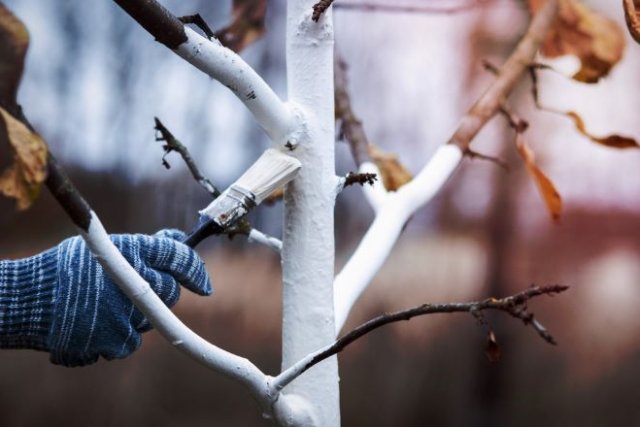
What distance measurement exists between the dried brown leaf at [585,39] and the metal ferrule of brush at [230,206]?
2.25ft

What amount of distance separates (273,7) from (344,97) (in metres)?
0.22

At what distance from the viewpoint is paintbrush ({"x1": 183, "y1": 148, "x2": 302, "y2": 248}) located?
61 centimetres

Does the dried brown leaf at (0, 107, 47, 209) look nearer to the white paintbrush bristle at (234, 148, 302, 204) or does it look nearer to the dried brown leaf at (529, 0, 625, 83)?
the white paintbrush bristle at (234, 148, 302, 204)

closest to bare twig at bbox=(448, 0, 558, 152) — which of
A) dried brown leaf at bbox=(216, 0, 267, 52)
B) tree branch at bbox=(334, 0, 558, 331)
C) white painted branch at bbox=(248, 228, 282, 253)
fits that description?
tree branch at bbox=(334, 0, 558, 331)

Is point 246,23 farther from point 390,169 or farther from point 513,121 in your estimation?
point 513,121

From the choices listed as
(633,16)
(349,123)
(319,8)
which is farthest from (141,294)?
(349,123)

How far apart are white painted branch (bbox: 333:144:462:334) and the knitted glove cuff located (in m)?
0.25

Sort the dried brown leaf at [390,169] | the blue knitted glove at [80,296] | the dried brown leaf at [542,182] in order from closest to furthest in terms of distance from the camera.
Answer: the blue knitted glove at [80,296], the dried brown leaf at [542,182], the dried brown leaf at [390,169]

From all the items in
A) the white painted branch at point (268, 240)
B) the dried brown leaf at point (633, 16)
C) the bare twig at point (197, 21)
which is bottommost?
the white painted branch at point (268, 240)

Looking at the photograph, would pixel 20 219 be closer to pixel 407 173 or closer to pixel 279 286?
pixel 279 286

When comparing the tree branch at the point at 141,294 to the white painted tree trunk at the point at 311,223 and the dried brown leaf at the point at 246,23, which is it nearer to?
the white painted tree trunk at the point at 311,223

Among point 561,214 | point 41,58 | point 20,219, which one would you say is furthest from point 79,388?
point 561,214

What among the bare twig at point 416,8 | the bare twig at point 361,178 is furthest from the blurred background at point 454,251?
the bare twig at point 361,178

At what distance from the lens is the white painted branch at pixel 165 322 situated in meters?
0.52
